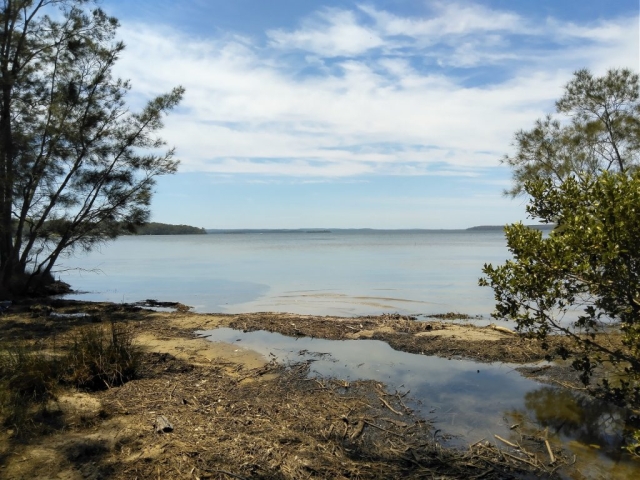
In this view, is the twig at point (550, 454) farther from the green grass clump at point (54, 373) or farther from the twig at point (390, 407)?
the green grass clump at point (54, 373)

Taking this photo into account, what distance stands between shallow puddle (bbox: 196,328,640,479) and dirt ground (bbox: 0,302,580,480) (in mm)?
340

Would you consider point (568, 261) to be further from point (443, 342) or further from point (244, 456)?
point (443, 342)

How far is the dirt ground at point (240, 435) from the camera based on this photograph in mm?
4246

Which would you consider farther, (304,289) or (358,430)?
(304,289)

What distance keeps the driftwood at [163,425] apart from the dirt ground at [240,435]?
0.02 m

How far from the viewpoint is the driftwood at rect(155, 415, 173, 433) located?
4.84 m

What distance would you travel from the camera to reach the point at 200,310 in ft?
54.7

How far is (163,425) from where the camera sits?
4.90m

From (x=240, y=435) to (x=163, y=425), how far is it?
2.69 ft

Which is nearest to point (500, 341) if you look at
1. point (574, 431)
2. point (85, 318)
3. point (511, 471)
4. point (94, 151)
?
point (574, 431)

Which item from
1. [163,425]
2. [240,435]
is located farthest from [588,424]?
[163,425]

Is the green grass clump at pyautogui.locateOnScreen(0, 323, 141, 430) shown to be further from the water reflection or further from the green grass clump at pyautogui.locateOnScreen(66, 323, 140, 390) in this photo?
the water reflection

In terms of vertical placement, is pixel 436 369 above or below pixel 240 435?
below

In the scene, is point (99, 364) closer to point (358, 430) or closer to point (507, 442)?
point (358, 430)
